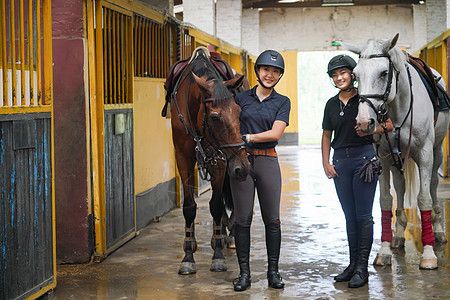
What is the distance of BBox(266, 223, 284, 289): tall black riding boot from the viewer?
455 centimetres

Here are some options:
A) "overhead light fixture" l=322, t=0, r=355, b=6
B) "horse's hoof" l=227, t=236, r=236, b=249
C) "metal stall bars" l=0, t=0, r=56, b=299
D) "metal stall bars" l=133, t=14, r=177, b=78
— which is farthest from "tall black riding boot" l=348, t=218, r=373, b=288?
"overhead light fixture" l=322, t=0, r=355, b=6

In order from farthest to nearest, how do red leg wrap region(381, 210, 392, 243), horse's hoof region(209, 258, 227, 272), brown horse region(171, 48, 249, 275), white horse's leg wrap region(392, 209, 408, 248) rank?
white horse's leg wrap region(392, 209, 408, 248) → red leg wrap region(381, 210, 392, 243) → horse's hoof region(209, 258, 227, 272) → brown horse region(171, 48, 249, 275)

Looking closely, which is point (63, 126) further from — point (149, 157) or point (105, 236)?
point (149, 157)

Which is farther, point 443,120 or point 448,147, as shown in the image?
point 448,147

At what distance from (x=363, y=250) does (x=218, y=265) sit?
47.4 inches

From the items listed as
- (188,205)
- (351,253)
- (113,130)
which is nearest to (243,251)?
(351,253)

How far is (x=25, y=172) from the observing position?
14.0 ft

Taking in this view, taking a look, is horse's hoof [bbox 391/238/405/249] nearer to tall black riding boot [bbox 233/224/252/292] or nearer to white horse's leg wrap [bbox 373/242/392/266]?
white horse's leg wrap [bbox 373/242/392/266]

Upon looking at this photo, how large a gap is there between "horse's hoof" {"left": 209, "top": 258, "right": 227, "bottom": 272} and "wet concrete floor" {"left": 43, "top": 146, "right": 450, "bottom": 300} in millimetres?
70

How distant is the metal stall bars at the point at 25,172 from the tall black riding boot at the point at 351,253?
2.09m

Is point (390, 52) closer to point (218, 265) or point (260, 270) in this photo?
point (260, 270)

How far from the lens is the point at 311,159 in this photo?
1552 centimetres

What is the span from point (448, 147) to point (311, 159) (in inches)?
180

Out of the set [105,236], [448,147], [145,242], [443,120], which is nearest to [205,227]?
[145,242]
